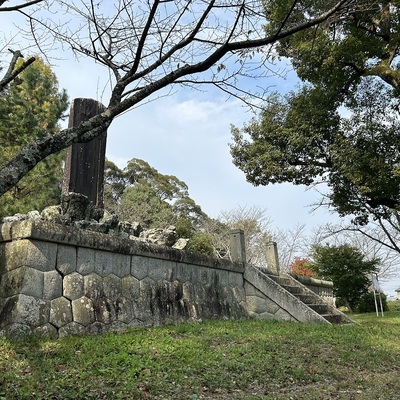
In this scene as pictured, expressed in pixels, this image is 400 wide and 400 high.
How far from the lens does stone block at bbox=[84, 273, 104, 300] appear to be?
14.0 feet

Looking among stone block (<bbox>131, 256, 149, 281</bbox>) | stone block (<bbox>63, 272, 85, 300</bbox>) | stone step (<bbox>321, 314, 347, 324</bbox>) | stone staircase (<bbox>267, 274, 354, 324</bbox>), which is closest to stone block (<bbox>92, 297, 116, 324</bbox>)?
stone block (<bbox>63, 272, 85, 300</bbox>)

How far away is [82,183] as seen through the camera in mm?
6648

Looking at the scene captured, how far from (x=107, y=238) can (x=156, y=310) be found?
1208mm

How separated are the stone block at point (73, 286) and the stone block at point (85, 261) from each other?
0.26ft

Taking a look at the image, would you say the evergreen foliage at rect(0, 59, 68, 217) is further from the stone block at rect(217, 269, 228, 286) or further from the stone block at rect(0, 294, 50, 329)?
the stone block at rect(0, 294, 50, 329)

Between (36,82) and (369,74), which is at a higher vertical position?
(36,82)

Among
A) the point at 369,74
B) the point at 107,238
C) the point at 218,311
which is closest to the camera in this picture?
the point at 107,238

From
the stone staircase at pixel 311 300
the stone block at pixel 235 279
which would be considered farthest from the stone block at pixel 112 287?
the stone staircase at pixel 311 300

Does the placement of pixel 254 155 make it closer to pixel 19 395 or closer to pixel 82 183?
pixel 82 183

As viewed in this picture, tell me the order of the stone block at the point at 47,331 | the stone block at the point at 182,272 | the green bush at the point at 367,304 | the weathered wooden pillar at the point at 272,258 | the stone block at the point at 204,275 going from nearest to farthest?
1. the stone block at the point at 47,331
2. the stone block at the point at 182,272
3. the stone block at the point at 204,275
4. the weathered wooden pillar at the point at 272,258
5. the green bush at the point at 367,304

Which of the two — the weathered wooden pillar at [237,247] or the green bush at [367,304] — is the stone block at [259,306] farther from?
the green bush at [367,304]

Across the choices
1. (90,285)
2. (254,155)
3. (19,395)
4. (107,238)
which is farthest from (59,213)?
(254,155)

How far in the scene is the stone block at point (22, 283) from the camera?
3.65 metres

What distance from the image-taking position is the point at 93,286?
14.2ft
